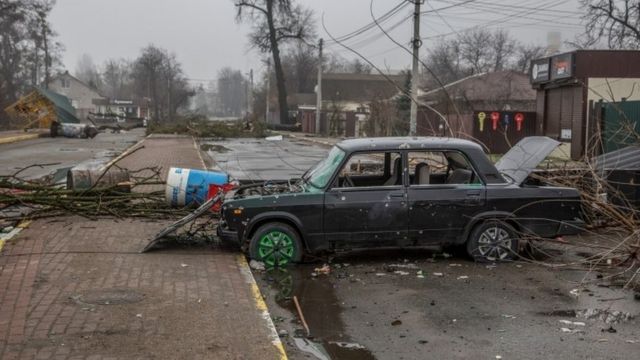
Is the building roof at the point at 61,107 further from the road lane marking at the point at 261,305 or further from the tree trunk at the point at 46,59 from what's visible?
the road lane marking at the point at 261,305

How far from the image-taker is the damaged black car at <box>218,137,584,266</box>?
7699mm

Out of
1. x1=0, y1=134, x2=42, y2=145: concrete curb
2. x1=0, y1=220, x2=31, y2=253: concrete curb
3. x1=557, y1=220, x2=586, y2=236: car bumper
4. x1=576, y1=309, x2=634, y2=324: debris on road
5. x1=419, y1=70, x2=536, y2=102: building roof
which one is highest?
x1=419, y1=70, x2=536, y2=102: building roof

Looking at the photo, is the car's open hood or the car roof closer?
the car roof

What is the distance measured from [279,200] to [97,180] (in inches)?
180

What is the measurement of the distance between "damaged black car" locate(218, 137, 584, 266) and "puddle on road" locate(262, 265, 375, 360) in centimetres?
40

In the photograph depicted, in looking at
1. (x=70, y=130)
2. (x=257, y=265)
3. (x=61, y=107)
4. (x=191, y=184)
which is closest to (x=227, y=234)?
(x=257, y=265)

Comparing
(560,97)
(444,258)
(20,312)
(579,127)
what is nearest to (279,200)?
(444,258)

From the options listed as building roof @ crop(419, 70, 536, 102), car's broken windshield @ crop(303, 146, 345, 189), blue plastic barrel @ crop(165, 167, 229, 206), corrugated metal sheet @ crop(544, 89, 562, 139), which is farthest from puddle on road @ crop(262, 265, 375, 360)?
building roof @ crop(419, 70, 536, 102)

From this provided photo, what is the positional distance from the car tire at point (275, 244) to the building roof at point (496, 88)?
4951 centimetres

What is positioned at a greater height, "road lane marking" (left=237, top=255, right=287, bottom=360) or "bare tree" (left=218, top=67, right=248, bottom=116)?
"bare tree" (left=218, top=67, right=248, bottom=116)

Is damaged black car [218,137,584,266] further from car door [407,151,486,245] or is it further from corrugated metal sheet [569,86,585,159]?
corrugated metal sheet [569,86,585,159]

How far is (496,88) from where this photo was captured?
5819cm

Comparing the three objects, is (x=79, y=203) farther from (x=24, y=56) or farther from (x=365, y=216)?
(x=24, y=56)

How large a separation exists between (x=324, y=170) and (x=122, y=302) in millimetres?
3112
